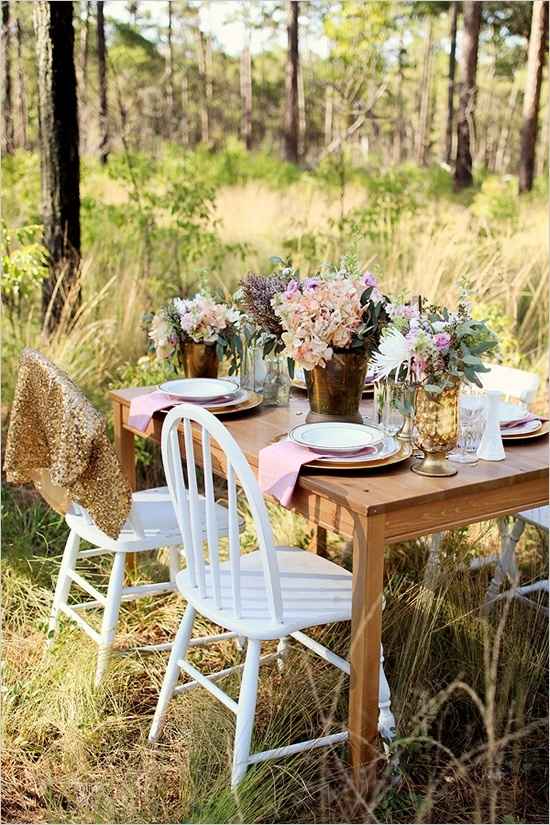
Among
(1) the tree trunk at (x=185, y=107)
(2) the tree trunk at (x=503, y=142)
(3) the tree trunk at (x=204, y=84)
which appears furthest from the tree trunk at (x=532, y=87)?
(2) the tree trunk at (x=503, y=142)

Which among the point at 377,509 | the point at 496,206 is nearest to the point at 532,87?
the point at 496,206

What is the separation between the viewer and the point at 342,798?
2.12 m

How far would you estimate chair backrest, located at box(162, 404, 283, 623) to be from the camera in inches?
77.4

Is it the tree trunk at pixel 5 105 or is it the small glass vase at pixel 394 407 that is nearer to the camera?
the small glass vase at pixel 394 407

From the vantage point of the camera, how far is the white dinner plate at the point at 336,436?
217 cm

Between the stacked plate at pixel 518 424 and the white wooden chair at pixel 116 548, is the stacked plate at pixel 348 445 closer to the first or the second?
the stacked plate at pixel 518 424

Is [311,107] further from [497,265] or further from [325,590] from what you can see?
[325,590]

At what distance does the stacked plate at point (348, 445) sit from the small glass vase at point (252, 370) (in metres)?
0.46

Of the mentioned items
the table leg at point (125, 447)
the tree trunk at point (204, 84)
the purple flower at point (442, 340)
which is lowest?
the table leg at point (125, 447)

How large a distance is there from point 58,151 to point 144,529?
249 centimetres

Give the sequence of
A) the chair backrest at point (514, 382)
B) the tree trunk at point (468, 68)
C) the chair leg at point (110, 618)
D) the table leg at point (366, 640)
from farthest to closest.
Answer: the tree trunk at point (468, 68) → the chair backrest at point (514, 382) → the chair leg at point (110, 618) → the table leg at point (366, 640)

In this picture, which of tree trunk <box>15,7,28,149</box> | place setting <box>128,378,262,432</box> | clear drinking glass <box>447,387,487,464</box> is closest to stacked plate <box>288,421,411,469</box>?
clear drinking glass <box>447,387,487,464</box>

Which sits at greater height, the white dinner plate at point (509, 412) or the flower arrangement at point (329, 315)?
the flower arrangement at point (329, 315)

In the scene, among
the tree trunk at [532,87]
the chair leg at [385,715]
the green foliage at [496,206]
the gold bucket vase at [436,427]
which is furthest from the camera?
the tree trunk at [532,87]
